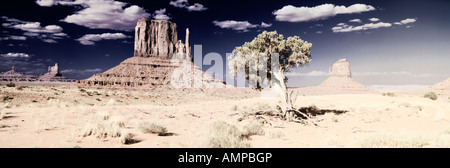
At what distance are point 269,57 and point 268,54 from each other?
258 millimetres

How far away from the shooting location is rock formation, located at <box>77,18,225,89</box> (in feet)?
272

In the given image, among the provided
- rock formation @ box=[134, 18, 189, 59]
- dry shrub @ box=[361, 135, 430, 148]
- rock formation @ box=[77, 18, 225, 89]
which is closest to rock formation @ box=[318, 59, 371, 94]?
rock formation @ box=[77, 18, 225, 89]

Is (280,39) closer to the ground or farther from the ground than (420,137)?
farther from the ground

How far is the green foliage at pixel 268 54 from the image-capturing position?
48.3 feet

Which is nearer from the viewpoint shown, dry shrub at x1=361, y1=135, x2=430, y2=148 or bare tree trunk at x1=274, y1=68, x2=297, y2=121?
dry shrub at x1=361, y1=135, x2=430, y2=148

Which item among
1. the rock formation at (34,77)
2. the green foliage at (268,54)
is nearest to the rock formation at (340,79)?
the green foliage at (268,54)

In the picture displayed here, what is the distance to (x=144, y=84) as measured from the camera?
8306 centimetres

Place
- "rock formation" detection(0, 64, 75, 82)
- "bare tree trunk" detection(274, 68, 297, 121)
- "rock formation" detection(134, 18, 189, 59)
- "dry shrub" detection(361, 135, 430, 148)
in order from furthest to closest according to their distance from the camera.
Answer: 1. "rock formation" detection(0, 64, 75, 82)
2. "rock formation" detection(134, 18, 189, 59)
3. "bare tree trunk" detection(274, 68, 297, 121)
4. "dry shrub" detection(361, 135, 430, 148)

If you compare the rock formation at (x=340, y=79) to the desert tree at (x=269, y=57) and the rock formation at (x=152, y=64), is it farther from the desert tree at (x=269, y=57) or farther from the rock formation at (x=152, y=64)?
the desert tree at (x=269, y=57)

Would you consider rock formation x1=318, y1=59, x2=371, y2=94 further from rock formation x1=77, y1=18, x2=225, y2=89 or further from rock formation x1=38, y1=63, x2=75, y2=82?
rock formation x1=38, y1=63, x2=75, y2=82
